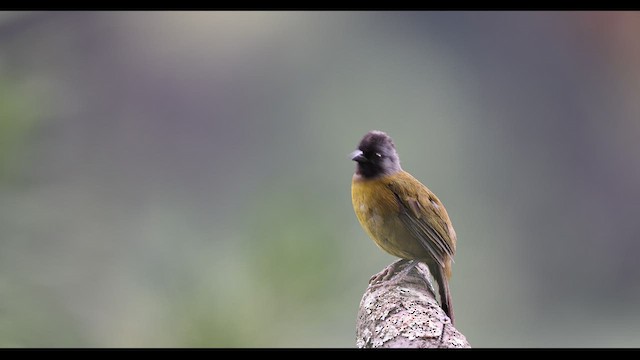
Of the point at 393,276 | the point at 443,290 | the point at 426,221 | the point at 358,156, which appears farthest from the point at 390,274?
the point at 358,156

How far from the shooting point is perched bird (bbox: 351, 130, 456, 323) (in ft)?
11.5

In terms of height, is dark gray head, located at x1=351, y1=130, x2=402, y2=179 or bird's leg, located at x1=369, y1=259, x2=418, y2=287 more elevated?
dark gray head, located at x1=351, y1=130, x2=402, y2=179

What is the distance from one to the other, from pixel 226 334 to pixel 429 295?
229 cm

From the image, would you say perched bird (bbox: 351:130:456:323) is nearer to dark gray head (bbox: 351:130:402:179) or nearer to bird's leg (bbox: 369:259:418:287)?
dark gray head (bbox: 351:130:402:179)

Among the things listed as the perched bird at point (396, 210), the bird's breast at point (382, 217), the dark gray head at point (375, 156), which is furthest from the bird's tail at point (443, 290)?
the dark gray head at point (375, 156)

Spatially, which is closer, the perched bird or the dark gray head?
the perched bird

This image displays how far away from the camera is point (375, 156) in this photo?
3.70 meters

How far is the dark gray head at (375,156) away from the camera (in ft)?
12.0

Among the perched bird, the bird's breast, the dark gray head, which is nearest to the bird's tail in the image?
the perched bird

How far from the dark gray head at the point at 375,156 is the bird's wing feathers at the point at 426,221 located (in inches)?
3.7

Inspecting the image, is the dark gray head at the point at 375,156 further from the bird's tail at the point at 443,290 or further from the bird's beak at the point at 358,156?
the bird's tail at the point at 443,290

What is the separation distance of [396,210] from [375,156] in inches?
11.1

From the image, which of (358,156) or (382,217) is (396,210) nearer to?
(382,217)
